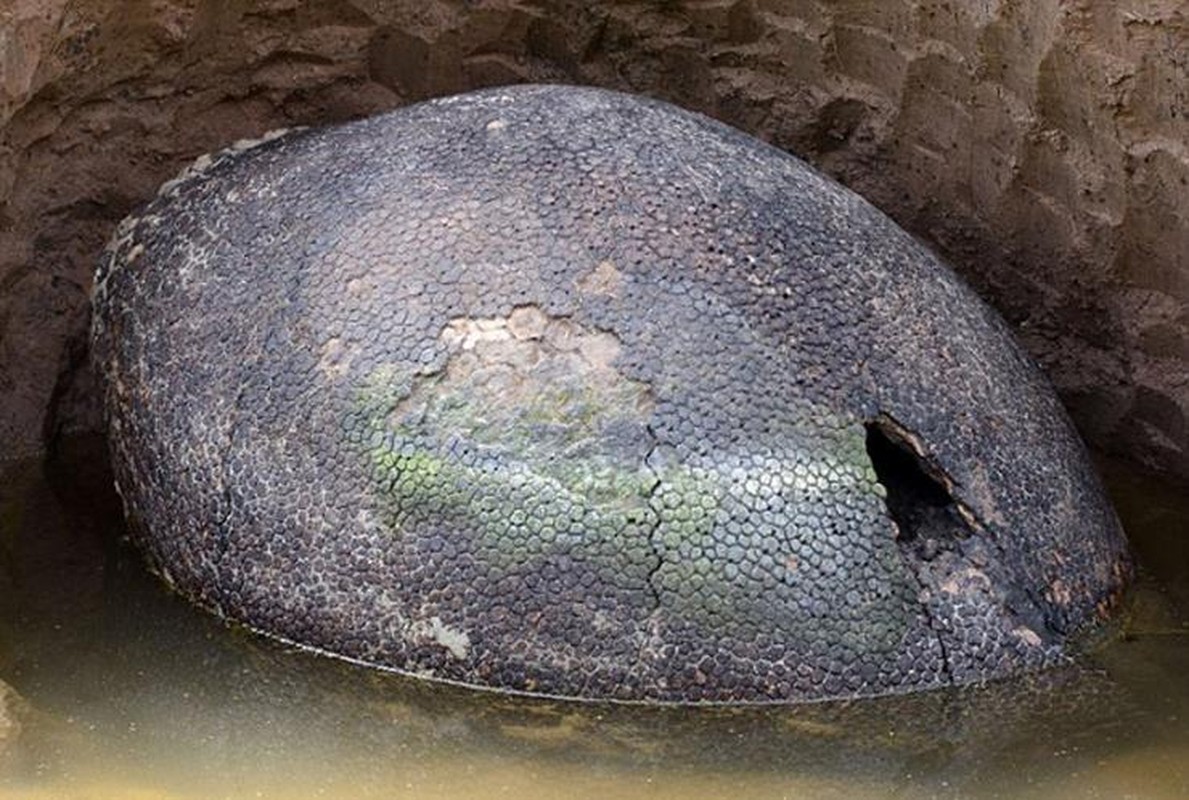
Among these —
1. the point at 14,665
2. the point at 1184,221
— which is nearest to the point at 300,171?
the point at 14,665

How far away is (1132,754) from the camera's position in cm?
321

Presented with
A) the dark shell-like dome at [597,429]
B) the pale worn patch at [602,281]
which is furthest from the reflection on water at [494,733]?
the pale worn patch at [602,281]

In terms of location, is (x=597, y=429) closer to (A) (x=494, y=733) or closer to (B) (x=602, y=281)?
(B) (x=602, y=281)

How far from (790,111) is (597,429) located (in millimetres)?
1367

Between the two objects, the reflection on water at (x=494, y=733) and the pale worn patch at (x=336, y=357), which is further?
the pale worn patch at (x=336, y=357)

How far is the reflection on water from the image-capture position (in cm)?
311

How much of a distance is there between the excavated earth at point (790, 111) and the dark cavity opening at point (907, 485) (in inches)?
28.8

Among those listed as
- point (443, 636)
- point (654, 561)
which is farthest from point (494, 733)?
point (654, 561)

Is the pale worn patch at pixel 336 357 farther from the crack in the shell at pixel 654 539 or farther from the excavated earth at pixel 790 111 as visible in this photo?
the excavated earth at pixel 790 111

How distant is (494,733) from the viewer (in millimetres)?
3250

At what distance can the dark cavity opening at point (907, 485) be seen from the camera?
3.40m

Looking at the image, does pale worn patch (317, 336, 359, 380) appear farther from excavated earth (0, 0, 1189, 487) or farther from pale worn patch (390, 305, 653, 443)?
excavated earth (0, 0, 1189, 487)

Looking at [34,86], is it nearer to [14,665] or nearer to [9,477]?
[9,477]

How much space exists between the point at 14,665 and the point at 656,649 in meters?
0.99
